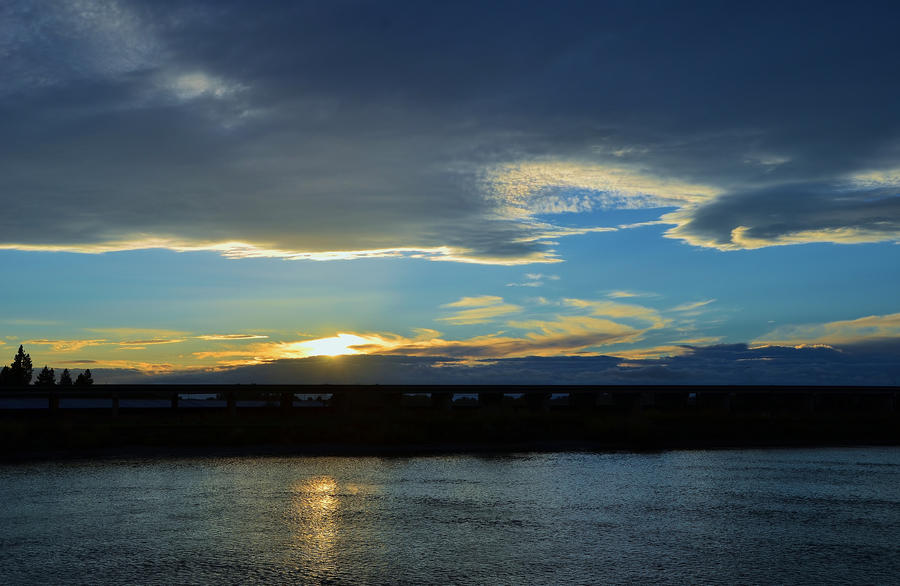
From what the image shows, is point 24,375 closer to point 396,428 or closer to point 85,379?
point 85,379

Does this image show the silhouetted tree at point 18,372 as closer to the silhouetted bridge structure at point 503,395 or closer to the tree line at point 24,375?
the tree line at point 24,375

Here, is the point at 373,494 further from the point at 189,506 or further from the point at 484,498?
the point at 189,506

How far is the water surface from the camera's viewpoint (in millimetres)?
13914

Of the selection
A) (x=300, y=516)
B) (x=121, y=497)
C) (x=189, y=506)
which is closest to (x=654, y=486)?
(x=300, y=516)

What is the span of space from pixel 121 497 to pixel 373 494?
7.61 m

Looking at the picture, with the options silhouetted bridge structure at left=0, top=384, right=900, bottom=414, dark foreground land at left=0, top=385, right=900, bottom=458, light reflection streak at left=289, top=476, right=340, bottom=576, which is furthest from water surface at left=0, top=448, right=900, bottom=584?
silhouetted bridge structure at left=0, top=384, right=900, bottom=414

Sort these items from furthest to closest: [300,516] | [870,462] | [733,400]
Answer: [733,400], [870,462], [300,516]

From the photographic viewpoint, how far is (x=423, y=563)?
14.4 m

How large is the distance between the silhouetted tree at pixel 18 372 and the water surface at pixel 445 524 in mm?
147242

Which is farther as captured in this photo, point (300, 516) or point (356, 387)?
point (356, 387)

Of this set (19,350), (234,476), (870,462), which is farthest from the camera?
(19,350)

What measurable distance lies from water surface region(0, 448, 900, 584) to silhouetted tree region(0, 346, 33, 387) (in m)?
147

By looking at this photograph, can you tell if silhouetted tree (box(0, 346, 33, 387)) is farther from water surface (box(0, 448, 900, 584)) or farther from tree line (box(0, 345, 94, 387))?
water surface (box(0, 448, 900, 584))

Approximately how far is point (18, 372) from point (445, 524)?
187 m
